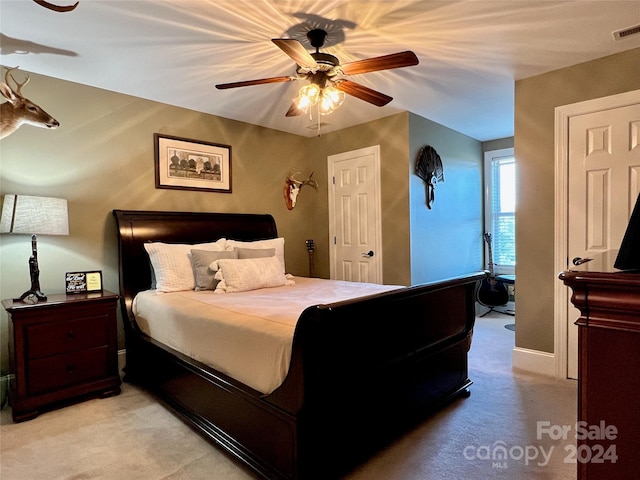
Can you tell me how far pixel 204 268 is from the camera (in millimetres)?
3064

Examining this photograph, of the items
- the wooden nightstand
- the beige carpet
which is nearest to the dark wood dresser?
the beige carpet

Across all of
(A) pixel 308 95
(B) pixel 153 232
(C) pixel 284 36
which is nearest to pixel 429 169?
(A) pixel 308 95

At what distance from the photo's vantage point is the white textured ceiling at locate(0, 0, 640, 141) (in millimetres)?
2100

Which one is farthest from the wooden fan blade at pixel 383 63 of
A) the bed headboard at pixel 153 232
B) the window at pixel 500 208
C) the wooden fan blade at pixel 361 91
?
the window at pixel 500 208

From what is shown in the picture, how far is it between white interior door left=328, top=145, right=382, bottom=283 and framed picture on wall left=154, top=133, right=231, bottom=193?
4.69 feet

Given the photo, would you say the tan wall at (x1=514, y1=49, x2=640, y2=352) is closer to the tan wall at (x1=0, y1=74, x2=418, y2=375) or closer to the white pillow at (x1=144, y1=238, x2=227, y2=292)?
the tan wall at (x1=0, y1=74, x2=418, y2=375)

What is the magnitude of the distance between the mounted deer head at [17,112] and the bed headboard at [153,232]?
35.1 inches

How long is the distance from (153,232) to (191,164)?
0.88 m

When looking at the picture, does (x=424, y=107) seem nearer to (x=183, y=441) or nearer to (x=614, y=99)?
(x=614, y=99)

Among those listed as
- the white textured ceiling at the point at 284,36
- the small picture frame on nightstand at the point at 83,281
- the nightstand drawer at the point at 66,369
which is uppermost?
the white textured ceiling at the point at 284,36

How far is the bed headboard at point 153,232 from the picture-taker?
320 cm

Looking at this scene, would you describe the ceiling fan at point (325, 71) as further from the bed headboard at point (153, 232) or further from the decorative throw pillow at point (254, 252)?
the bed headboard at point (153, 232)

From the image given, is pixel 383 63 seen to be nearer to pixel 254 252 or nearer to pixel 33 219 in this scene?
pixel 254 252

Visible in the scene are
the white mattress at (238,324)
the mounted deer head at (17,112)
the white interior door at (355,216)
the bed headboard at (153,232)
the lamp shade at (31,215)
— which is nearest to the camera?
the white mattress at (238,324)
